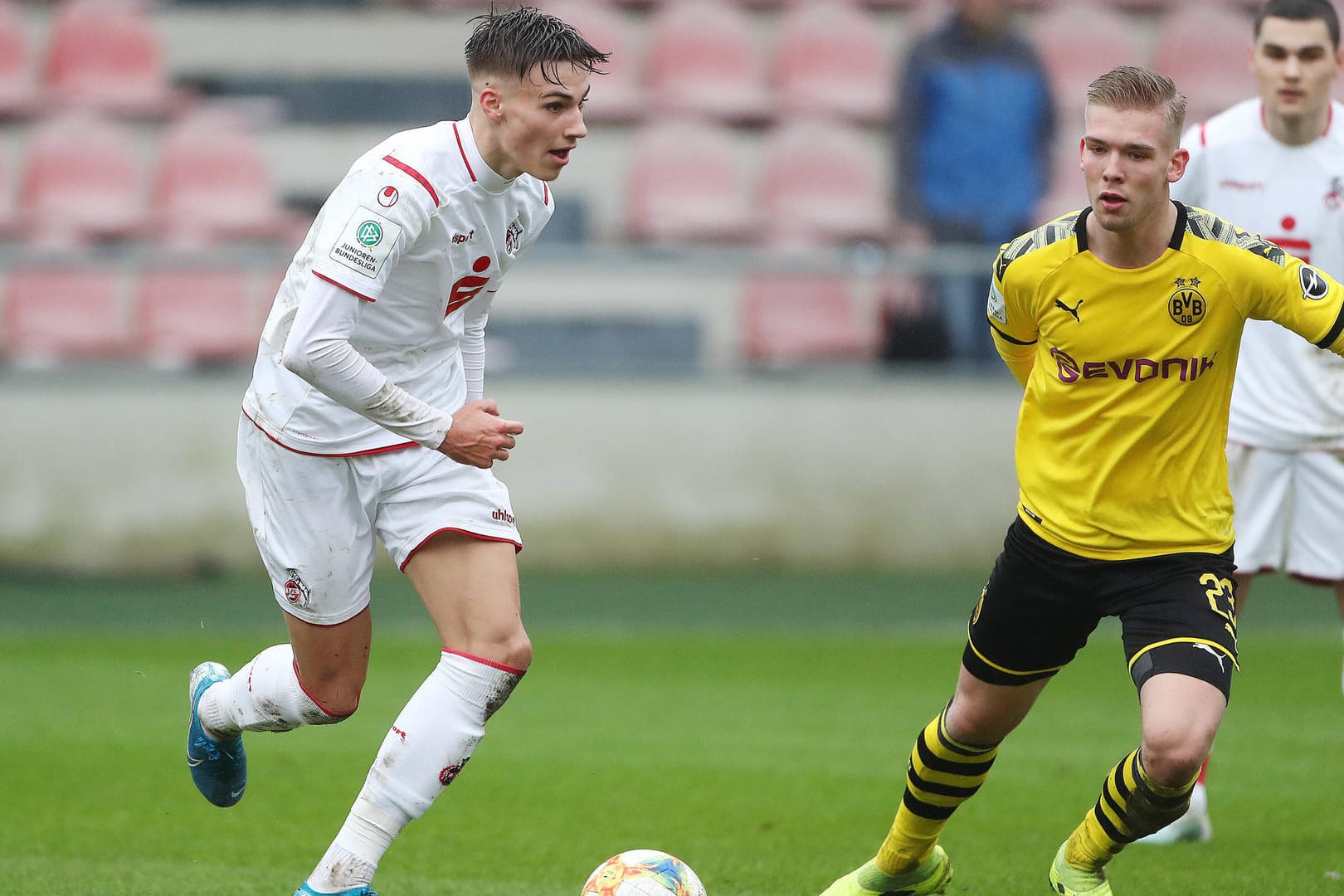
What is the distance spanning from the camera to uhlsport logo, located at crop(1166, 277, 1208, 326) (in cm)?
402

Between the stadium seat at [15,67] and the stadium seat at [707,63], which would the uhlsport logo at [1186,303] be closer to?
the stadium seat at [707,63]

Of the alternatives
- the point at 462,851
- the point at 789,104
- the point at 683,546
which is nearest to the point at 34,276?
the point at 683,546

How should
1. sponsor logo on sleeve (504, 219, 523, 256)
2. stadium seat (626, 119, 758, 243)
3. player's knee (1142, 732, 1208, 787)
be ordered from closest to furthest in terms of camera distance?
player's knee (1142, 732, 1208, 787) → sponsor logo on sleeve (504, 219, 523, 256) → stadium seat (626, 119, 758, 243)

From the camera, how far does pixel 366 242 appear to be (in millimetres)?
4055

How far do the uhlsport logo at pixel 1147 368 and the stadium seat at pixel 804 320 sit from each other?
6.89m

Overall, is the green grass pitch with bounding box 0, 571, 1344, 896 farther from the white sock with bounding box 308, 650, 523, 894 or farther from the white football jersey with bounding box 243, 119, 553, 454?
the white football jersey with bounding box 243, 119, 553, 454

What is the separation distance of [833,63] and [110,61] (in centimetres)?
565

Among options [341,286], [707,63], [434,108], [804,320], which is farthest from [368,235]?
[707,63]

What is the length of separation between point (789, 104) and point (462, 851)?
8.76 metres

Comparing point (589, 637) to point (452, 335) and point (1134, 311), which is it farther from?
point (1134, 311)

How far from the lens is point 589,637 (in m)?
9.19

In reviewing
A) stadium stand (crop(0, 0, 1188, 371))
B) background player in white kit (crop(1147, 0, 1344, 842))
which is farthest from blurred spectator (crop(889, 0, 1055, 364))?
background player in white kit (crop(1147, 0, 1344, 842))

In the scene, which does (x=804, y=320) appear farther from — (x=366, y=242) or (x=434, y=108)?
(x=366, y=242)

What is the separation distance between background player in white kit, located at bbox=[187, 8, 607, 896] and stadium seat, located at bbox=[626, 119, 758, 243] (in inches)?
301
